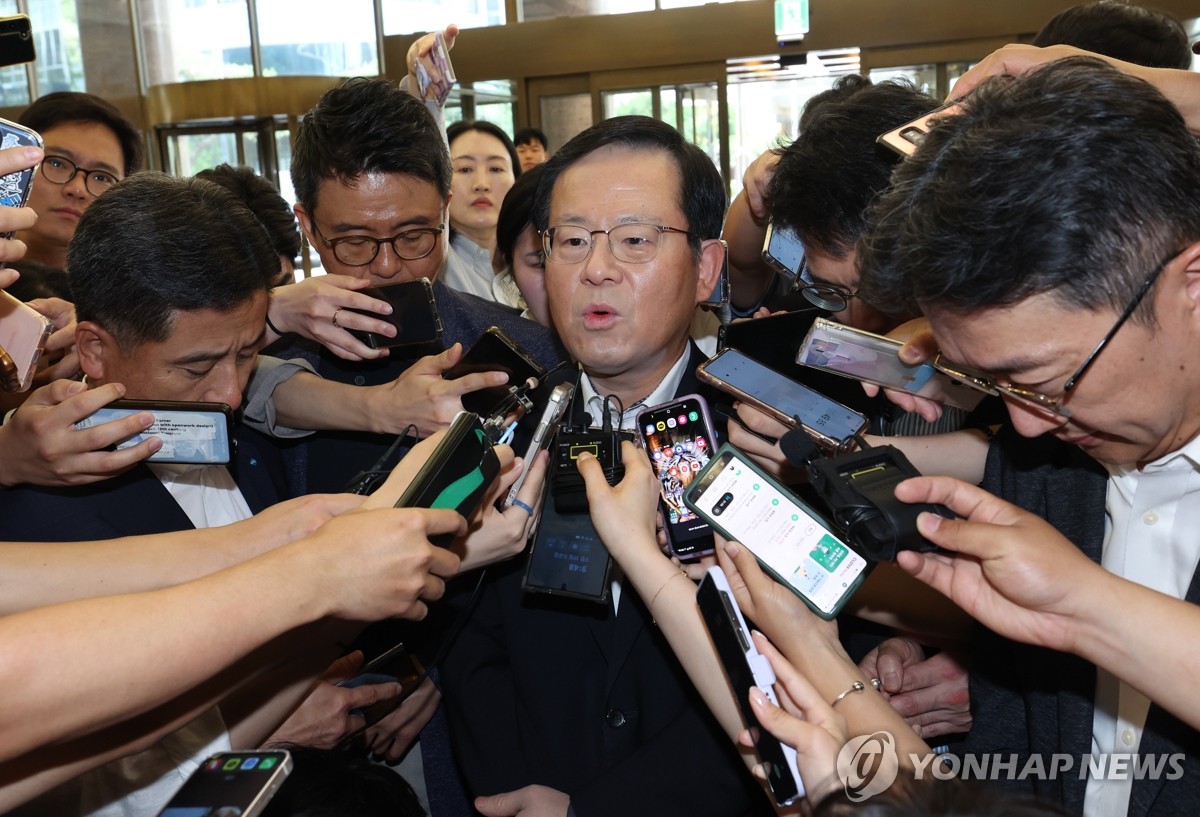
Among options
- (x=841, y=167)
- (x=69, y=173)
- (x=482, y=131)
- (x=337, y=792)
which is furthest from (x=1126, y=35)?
(x=482, y=131)

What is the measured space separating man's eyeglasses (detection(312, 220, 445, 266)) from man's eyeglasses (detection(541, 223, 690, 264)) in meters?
0.57

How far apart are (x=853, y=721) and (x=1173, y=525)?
0.55 metres

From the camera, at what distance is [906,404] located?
1.79 meters

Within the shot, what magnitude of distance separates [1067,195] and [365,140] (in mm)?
1705

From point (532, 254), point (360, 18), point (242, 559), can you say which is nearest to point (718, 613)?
point (242, 559)

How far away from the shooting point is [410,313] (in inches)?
84.2

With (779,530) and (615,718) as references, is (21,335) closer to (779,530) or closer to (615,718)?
(615,718)

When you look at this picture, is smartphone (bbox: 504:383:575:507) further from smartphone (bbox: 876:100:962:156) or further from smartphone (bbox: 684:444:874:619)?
smartphone (bbox: 876:100:962:156)

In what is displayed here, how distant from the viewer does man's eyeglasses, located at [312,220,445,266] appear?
2406 millimetres

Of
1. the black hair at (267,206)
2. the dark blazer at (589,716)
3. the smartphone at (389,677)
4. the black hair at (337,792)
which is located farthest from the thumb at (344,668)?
the black hair at (267,206)

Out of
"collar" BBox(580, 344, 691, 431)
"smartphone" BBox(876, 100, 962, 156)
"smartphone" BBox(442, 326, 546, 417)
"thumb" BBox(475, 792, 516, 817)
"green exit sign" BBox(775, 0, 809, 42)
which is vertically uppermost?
"green exit sign" BBox(775, 0, 809, 42)

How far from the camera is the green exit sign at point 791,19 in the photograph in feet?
25.8

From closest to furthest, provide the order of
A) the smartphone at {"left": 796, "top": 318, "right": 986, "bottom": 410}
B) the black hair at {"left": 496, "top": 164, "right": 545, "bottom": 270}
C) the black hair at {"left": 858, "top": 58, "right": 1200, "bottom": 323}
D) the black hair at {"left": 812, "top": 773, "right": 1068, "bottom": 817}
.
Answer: the black hair at {"left": 812, "top": 773, "right": 1068, "bottom": 817}, the black hair at {"left": 858, "top": 58, "right": 1200, "bottom": 323}, the smartphone at {"left": 796, "top": 318, "right": 986, "bottom": 410}, the black hair at {"left": 496, "top": 164, "right": 545, "bottom": 270}

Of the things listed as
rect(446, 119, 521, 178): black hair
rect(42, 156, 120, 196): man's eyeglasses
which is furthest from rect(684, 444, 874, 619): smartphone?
rect(446, 119, 521, 178): black hair
